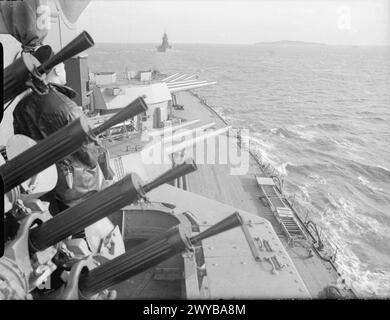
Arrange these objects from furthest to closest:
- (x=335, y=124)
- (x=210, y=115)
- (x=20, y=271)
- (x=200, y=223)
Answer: (x=335, y=124)
(x=210, y=115)
(x=200, y=223)
(x=20, y=271)

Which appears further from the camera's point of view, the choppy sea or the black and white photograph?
the choppy sea

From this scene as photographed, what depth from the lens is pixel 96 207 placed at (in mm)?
2062

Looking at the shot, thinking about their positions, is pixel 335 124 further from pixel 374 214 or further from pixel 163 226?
pixel 163 226

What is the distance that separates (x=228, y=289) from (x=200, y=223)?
5.39ft

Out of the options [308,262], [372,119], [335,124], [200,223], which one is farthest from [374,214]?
[372,119]

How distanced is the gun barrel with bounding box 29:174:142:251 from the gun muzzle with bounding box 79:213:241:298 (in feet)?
0.89

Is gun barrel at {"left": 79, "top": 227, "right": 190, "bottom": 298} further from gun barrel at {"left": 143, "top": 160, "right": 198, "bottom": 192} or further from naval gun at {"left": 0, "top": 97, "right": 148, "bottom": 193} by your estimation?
naval gun at {"left": 0, "top": 97, "right": 148, "bottom": 193}

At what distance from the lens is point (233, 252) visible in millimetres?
4891

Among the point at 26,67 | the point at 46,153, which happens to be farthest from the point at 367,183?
the point at 26,67

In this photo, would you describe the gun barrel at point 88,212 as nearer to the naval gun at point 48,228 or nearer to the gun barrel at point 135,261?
the naval gun at point 48,228

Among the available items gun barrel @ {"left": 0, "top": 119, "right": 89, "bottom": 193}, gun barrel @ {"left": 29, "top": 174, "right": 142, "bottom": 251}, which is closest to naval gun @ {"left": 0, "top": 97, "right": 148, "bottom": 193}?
gun barrel @ {"left": 0, "top": 119, "right": 89, "bottom": 193}

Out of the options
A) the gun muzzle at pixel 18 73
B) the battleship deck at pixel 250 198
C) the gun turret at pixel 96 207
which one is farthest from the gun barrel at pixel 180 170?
the battleship deck at pixel 250 198

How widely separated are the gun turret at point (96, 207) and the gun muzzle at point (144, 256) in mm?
268

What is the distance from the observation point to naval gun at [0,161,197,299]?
1955 millimetres
